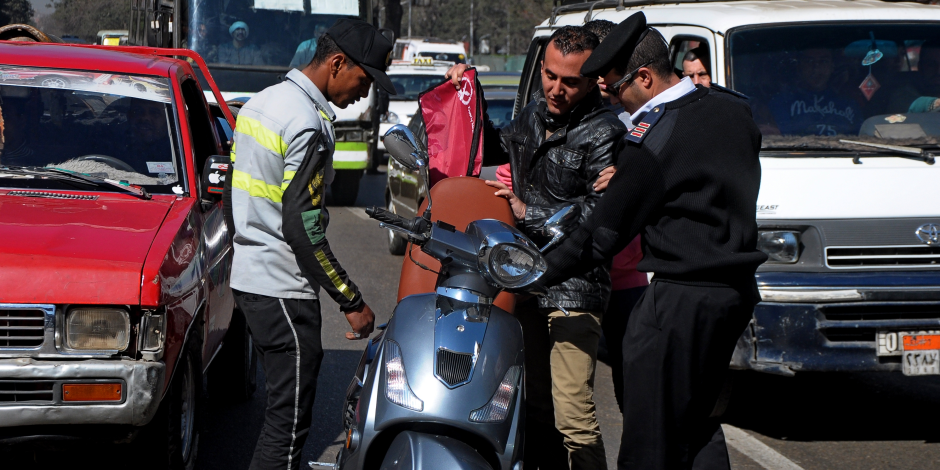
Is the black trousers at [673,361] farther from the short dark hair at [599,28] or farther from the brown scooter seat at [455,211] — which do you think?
the short dark hair at [599,28]

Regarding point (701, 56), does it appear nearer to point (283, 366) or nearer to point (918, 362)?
point (918, 362)

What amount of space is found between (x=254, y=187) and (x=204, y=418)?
247 centimetres

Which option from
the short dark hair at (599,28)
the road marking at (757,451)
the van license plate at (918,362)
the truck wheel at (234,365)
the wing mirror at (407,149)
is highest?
the short dark hair at (599,28)

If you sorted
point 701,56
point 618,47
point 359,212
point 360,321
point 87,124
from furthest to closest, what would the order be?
point 359,212
point 701,56
point 87,124
point 360,321
point 618,47

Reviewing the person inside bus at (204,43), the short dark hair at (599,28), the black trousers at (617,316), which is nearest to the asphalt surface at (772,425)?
the black trousers at (617,316)

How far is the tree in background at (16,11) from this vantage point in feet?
56.4

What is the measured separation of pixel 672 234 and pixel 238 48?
35.7ft

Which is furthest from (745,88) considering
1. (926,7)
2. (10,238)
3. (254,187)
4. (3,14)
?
(3,14)

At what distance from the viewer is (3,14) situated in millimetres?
20312

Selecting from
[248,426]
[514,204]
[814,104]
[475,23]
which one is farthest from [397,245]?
[475,23]

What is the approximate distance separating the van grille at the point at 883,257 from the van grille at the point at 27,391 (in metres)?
3.66

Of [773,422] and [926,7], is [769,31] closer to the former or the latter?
[926,7]

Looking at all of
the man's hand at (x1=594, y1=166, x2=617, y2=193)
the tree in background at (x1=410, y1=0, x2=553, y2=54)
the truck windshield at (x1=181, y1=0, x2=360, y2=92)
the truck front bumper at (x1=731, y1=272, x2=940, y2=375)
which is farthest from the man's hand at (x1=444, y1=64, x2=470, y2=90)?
the tree in background at (x1=410, y1=0, x2=553, y2=54)

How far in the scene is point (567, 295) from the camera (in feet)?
12.4
